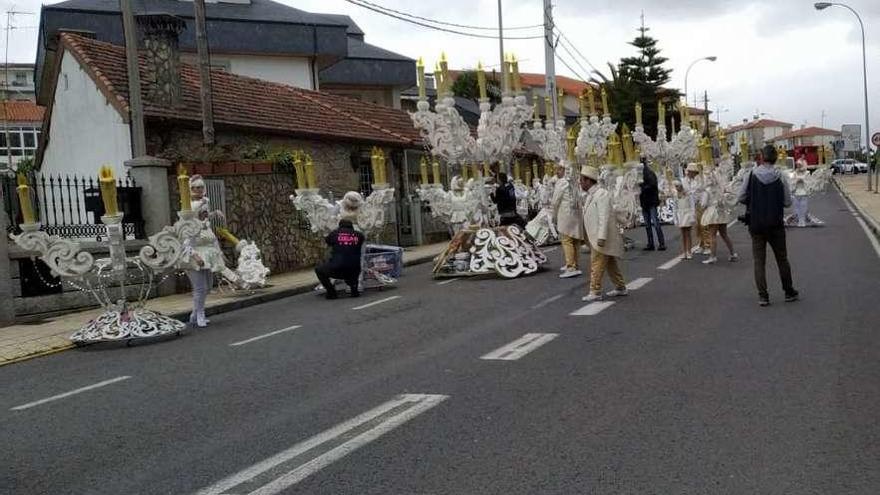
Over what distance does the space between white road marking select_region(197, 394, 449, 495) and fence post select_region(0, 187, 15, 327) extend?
8434mm

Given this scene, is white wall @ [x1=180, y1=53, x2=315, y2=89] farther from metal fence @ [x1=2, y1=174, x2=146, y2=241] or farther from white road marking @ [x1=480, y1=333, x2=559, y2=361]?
white road marking @ [x1=480, y1=333, x2=559, y2=361]

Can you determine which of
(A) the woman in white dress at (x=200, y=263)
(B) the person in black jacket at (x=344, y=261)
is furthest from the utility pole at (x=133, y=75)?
(B) the person in black jacket at (x=344, y=261)

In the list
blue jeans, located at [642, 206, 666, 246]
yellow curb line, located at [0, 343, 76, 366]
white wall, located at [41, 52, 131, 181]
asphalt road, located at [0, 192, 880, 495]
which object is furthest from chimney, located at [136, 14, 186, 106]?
blue jeans, located at [642, 206, 666, 246]

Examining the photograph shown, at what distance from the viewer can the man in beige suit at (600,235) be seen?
10.8 metres

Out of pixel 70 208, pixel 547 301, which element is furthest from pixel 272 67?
pixel 547 301

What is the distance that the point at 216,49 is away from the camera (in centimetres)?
3022

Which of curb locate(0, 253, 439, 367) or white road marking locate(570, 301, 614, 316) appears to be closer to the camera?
curb locate(0, 253, 439, 367)

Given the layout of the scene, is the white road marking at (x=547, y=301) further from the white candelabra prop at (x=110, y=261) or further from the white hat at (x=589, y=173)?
the white candelabra prop at (x=110, y=261)

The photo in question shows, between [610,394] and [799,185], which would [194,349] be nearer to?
[610,394]

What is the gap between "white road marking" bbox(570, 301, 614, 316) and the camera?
991cm

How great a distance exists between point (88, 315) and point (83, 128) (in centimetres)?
809

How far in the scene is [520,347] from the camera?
316 inches

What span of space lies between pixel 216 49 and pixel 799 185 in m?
20.0

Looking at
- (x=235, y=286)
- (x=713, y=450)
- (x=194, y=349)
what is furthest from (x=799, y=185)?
(x=713, y=450)
